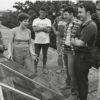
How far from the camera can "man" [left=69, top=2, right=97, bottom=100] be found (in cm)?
318

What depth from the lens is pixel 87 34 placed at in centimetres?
316

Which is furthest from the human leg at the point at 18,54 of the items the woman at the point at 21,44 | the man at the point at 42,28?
the man at the point at 42,28

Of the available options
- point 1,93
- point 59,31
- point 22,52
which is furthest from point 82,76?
point 59,31

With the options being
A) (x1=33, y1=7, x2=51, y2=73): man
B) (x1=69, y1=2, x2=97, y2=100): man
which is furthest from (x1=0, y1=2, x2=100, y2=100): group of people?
(x1=33, y1=7, x2=51, y2=73): man

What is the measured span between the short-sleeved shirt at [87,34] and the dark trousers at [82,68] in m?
0.10

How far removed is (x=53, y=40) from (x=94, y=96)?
31.9 ft

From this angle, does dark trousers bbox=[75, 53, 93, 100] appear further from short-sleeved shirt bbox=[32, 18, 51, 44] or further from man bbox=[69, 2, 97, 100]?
short-sleeved shirt bbox=[32, 18, 51, 44]

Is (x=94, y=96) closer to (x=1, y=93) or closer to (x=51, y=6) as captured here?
(x=1, y=93)

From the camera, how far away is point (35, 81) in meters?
2.84

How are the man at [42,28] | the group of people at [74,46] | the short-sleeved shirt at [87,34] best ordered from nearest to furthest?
the short-sleeved shirt at [87,34], the group of people at [74,46], the man at [42,28]

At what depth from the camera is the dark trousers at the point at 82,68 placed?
3311mm

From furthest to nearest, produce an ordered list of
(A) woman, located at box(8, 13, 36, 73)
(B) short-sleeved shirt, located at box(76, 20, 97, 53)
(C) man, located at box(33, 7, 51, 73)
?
(C) man, located at box(33, 7, 51, 73), (A) woman, located at box(8, 13, 36, 73), (B) short-sleeved shirt, located at box(76, 20, 97, 53)

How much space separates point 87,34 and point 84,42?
Result: 0.14 m

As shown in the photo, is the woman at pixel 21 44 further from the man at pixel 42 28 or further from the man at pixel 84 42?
the man at pixel 42 28
